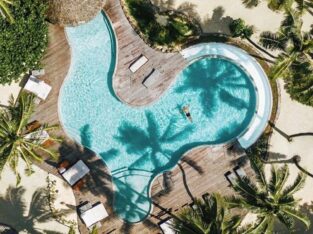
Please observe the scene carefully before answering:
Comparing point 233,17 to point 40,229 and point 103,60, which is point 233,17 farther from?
point 40,229

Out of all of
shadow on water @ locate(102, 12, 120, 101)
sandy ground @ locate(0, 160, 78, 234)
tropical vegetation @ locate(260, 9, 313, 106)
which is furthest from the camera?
sandy ground @ locate(0, 160, 78, 234)

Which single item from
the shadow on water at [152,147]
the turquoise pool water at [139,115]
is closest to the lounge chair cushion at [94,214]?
the turquoise pool water at [139,115]

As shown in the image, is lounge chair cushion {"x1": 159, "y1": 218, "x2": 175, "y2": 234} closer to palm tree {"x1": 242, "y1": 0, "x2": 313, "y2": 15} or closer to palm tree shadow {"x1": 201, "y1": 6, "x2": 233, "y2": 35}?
palm tree shadow {"x1": 201, "y1": 6, "x2": 233, "y2": 35}

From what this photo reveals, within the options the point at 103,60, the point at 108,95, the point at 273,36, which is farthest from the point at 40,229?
the point at 273,36

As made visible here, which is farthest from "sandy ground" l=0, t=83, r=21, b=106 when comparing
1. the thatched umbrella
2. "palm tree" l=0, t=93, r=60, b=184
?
the thatched umbrella

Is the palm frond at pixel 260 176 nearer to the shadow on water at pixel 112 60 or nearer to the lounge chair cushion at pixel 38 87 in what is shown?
the shadow on water at pixel 112 60
